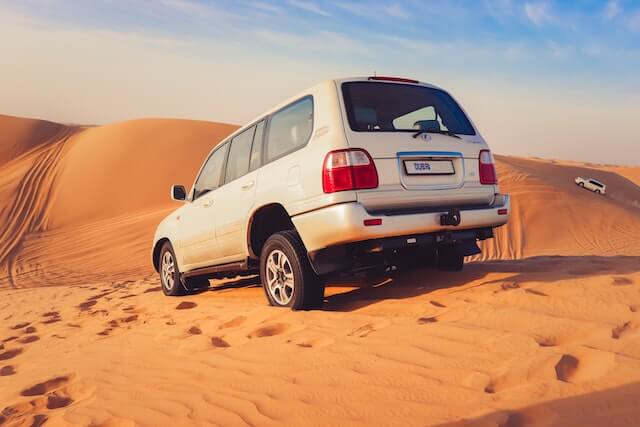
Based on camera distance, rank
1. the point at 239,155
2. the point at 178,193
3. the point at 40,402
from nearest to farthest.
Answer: the point at 40,402 → the point at 239,155 → the point at 178,193

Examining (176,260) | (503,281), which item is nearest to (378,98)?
(503,281)

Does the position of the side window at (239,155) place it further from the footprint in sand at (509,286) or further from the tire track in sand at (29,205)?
the tire track in sand at (29,205)

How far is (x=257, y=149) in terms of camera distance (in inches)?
202

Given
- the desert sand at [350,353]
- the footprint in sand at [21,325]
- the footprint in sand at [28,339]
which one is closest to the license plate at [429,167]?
the desert sand at [350,353]

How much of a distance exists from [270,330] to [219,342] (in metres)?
0.38

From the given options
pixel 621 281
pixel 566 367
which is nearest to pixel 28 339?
pixel 566 367

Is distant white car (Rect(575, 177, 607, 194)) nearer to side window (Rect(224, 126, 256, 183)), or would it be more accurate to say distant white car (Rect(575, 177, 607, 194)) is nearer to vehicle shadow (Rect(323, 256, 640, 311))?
vehicle shadow (Rect(323, 256, 640, 311))

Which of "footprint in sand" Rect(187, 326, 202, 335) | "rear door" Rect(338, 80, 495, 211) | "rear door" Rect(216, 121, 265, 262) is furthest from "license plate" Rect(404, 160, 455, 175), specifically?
"footprint in sand" Rect(187, 326, 202, 335)

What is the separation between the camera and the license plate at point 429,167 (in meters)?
4.19

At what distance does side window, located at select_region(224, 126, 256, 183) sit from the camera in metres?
5.34

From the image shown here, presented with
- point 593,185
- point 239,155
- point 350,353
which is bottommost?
point 593,185

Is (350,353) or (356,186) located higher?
(356,186)

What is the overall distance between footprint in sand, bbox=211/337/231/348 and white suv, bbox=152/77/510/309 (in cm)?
72

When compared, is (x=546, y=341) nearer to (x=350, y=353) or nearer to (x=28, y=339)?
(x=350, y=353)
